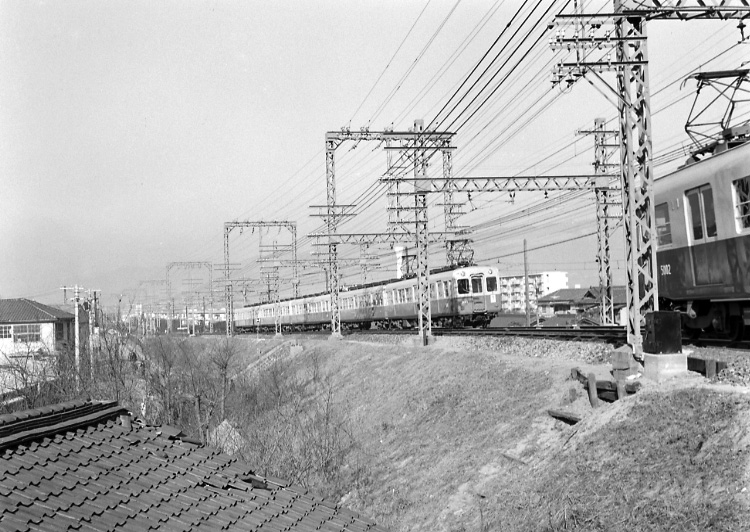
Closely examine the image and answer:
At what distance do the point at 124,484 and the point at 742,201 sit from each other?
1171cm

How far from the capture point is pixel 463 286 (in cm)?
3628

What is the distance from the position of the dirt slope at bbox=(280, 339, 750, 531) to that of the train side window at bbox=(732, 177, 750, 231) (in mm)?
3454

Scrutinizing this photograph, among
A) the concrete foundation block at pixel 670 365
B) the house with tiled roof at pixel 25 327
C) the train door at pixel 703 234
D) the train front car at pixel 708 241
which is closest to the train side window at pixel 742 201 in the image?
the train front car at pixel 708 241

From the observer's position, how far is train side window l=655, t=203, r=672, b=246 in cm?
1625

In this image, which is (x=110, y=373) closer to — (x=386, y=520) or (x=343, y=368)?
(x=343, y=368)

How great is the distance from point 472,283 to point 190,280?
49.1 meters

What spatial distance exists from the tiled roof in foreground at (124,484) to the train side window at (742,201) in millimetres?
9903

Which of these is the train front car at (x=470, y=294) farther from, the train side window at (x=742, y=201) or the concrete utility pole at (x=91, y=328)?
the train side window at (x=742, y=201)

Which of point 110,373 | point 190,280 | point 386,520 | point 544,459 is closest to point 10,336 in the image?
point 110,373

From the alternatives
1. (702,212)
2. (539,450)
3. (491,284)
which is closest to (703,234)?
(702,212)

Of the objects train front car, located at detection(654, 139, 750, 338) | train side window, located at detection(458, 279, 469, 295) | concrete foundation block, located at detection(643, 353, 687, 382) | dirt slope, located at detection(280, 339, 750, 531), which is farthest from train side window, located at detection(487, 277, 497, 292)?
concrete foundation block, located at detection(643, 353, 687, 382)

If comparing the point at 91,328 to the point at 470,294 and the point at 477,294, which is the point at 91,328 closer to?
the point at 470,294

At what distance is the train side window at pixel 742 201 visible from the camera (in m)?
13.2

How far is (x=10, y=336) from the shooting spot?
1914 inches
